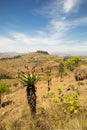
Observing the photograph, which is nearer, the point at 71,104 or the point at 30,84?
the point at 71,104

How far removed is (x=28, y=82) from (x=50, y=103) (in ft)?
9.16

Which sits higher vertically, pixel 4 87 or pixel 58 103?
pixel 58 103

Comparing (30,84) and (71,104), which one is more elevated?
(30,84)

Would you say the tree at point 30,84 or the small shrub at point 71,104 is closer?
the small shrub at point 71,104

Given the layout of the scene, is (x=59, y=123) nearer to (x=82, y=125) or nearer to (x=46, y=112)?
(x=82, y=125)

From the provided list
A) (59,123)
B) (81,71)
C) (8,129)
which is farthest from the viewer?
(81,71)

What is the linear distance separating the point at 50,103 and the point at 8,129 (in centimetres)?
243

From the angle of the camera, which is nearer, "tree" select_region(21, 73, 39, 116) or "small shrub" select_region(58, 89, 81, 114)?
"small shrub" select_region(58, 89, 81, 114)

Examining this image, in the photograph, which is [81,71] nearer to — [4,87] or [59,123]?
[4,87]

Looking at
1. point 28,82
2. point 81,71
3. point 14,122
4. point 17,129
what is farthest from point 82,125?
point 81,71

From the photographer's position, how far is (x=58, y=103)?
8445mm

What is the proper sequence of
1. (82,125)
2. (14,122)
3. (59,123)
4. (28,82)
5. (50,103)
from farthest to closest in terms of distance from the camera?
1. (28,82)
2. (50,103)
3. (14,122)
4. (59,123)
5. (82,125)

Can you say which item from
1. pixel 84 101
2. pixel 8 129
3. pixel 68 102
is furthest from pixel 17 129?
pixel 84 101

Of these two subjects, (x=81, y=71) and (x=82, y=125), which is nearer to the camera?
(x=82, y=125)
